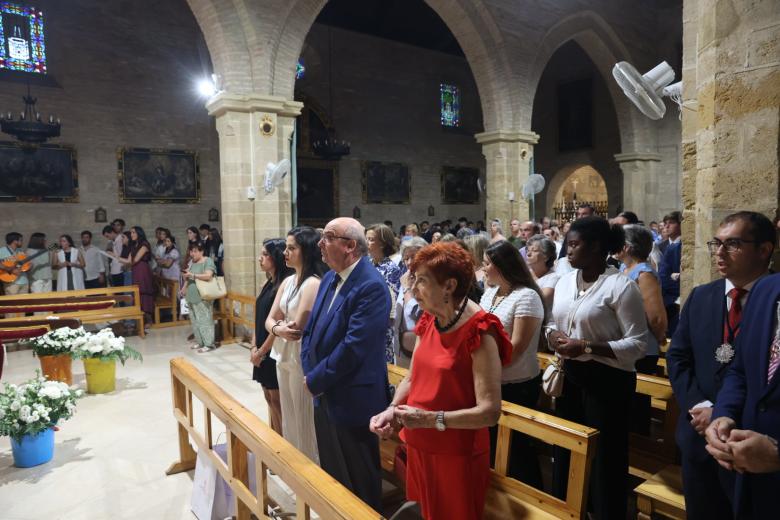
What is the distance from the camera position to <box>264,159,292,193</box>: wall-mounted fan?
8.08m

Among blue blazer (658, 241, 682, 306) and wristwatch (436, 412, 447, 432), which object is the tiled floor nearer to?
wristwatch (436, 412, 447, 432)

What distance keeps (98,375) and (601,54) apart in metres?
14.8

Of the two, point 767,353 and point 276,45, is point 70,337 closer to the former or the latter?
point 276,45

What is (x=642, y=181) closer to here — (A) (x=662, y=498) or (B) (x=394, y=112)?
(B) (x=394, y=112)

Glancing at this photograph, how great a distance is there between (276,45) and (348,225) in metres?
6.70

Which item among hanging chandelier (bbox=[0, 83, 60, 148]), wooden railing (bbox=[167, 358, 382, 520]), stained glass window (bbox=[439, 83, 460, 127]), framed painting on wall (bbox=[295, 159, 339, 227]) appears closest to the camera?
wooden railing (bbox=[167, 358, 382, 520])

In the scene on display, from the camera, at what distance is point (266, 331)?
384cm

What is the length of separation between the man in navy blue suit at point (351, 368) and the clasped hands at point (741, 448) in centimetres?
148

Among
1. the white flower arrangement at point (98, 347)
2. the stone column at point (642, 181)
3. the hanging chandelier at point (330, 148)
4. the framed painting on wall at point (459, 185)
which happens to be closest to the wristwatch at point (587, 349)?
the white flower arrangement at point (98, 347)

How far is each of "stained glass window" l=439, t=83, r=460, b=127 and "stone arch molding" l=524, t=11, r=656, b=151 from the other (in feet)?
16.3

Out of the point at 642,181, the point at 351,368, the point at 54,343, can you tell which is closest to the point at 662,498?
the point at 351,368

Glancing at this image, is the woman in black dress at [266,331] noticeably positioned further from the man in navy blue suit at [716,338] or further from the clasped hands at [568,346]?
the man in navy blue suit at [716,338]

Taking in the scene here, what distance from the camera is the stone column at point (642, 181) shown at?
1638cm

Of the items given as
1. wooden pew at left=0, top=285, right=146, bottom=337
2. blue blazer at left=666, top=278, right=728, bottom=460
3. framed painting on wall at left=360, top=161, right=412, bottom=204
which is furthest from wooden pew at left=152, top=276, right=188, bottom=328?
blue blazer at left=666, top=278, right=728, bottom=460
